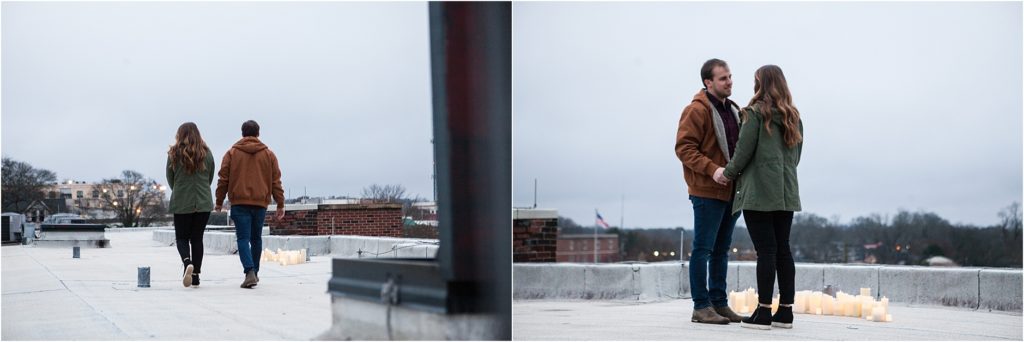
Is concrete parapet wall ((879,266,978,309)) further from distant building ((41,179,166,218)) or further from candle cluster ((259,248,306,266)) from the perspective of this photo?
distant building ((41,179,166,218))

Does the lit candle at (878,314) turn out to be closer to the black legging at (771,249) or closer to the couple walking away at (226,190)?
the black legging at (771,249)

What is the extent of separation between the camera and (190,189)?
3041mm

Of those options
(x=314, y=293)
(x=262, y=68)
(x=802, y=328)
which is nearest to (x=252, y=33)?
(x=262, y=68)

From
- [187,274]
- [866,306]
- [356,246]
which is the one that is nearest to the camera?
[356,246]

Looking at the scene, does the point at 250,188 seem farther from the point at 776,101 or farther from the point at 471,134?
the point at 776,101

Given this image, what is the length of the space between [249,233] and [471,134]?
1.13 m

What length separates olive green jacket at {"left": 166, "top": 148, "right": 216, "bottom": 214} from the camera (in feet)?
9.32

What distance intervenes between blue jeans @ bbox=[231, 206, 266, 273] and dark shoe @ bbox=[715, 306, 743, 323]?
187 cm

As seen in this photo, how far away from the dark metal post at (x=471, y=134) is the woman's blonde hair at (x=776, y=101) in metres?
1.68

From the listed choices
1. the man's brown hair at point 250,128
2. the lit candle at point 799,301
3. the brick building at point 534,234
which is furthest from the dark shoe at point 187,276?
the lit candle at point 799,301

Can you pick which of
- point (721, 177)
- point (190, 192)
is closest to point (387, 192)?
point (190, 192)

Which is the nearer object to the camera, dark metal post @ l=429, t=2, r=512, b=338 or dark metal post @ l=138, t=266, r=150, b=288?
dark metal post @ l=429, t=2, r=512, b=338

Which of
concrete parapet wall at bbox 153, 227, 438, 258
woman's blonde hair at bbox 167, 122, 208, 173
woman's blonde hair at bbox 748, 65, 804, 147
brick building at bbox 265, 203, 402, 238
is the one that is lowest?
concrete parapet wall at bbox 153, 227, 438, 258

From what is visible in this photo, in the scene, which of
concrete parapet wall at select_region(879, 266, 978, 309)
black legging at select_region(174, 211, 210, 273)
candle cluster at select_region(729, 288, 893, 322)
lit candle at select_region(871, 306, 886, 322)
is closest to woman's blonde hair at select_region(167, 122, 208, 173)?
black legging at select_region(174, 211, 210, 273)
